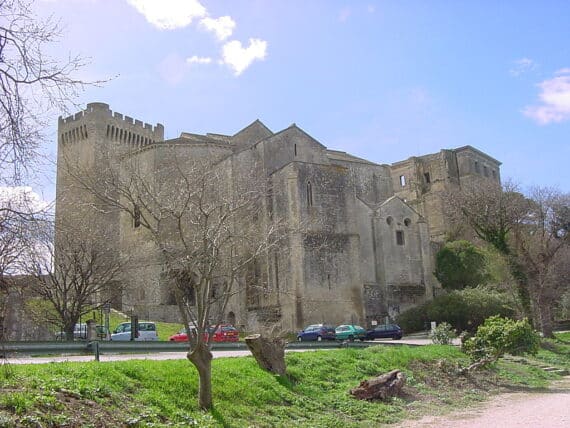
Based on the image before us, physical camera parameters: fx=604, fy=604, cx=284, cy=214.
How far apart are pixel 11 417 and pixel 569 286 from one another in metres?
44.1

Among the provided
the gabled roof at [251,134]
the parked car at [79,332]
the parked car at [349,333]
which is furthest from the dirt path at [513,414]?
the gabled roof at [251,134]

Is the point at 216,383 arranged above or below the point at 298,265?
below

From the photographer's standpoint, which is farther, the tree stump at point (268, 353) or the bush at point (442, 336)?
the bush at point (442, 336)

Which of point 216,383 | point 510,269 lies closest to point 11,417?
point 216,383

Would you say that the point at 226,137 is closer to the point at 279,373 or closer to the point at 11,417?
the point at 279,373

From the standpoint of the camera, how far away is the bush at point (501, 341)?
891 inches

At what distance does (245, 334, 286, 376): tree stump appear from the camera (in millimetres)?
16297

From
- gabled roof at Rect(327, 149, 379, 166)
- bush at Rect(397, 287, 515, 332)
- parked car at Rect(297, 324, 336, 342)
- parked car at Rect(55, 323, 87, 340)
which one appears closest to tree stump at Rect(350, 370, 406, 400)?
parked car at Rect(297, 324, 336, 342)

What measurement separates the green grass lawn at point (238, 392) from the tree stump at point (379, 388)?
0.29m

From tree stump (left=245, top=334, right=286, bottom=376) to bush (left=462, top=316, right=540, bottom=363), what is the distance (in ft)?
31.1

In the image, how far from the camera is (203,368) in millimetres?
12180

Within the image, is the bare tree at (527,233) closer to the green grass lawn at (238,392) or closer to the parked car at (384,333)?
the parked car at (384,333)

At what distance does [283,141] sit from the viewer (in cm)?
4766

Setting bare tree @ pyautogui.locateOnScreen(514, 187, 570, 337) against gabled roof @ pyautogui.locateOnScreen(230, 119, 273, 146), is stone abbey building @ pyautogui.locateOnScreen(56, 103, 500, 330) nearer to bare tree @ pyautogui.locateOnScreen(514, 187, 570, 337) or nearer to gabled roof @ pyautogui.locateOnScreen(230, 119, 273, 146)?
gabled roof @ pyautogui.locateOnScreen(230, 119, 273, 146)
